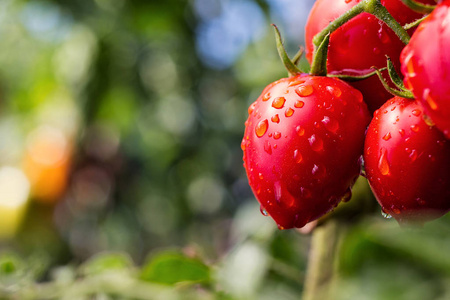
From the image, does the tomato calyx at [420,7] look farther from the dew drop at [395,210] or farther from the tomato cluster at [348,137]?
the dew drop at [395,210]

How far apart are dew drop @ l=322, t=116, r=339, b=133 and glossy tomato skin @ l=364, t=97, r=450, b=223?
3 cm

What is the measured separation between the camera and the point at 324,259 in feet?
2.33

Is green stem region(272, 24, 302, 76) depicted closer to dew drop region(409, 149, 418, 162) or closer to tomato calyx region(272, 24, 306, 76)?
tomato calyx region(272, 24, 306, 76)

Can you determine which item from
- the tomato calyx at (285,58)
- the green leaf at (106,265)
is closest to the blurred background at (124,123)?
the green leaf at (106,265)

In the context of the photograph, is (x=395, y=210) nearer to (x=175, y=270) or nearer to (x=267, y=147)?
(x=267, y=147)

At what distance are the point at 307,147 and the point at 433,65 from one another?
124 millimetres

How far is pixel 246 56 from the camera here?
1999 mm

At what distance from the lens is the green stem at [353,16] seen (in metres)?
0.41

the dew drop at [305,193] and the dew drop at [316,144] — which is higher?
the dew drop at [316,144]

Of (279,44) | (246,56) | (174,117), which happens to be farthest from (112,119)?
(279,44)

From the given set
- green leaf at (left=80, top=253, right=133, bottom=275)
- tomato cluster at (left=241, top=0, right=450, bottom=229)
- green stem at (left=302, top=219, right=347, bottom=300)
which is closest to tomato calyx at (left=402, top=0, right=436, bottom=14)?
tomato cluster at (left=241, top=0, right=450, bottom=229)

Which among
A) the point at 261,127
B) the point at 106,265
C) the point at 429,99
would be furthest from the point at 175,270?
the point at 429,99

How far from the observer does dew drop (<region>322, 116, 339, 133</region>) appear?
Answer: 433 mm

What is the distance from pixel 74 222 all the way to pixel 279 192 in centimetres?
214
